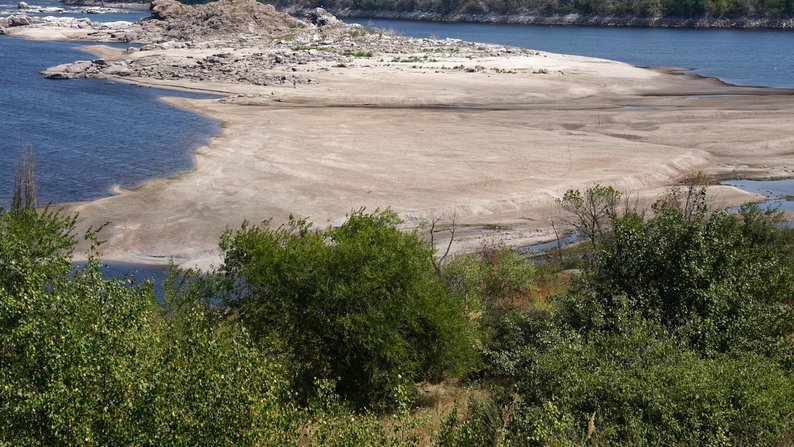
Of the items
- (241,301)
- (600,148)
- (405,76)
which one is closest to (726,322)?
(241,301)

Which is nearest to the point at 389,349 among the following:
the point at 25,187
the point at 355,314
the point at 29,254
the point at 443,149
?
the point at 355,314

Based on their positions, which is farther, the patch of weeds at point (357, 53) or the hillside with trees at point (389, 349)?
the patch of weeds at point (357, 53)

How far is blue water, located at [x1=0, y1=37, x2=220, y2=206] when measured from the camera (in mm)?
50531

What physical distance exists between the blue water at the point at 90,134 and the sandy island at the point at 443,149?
8.21ft

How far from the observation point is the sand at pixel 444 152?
1737 inches

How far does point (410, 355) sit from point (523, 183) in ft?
93.0

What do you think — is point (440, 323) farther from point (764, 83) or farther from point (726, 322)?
point (764, 83)

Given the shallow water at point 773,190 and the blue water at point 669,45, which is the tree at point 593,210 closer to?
the shallow water at point 773,190

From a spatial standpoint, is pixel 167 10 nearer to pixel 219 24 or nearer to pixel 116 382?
pixel 219 24

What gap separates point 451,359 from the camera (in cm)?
2311

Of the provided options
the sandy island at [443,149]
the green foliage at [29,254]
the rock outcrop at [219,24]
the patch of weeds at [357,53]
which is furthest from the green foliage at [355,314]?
the rock outcrop at [219,24]

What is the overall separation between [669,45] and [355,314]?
12054 cm

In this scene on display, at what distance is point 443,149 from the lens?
185ft

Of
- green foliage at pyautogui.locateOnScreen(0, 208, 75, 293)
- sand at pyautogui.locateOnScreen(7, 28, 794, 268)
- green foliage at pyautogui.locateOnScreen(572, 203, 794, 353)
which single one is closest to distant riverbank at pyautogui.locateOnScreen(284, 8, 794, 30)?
sand at pyautogui.locateOnScreen(7, 28, 794, 268)
